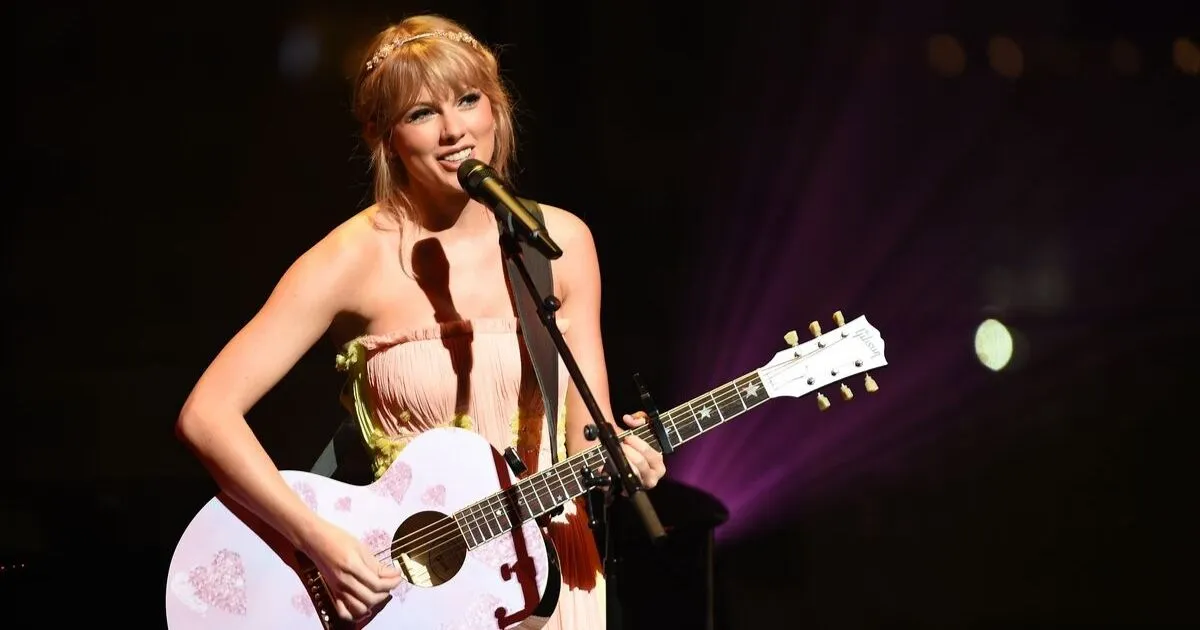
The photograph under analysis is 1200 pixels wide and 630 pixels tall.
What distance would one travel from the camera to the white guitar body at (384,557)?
235 cm

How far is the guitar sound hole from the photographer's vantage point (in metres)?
2.39

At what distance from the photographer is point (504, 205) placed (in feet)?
7.00

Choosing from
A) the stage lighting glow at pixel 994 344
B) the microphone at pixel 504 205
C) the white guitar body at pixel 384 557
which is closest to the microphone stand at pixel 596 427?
the microphone at pixel 504 205

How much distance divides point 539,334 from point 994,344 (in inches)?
105

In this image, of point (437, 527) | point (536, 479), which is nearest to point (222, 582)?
point (437, 527)

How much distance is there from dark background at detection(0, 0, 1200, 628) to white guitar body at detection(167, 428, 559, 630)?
142 centimetres

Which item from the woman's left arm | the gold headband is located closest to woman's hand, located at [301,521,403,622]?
the woman's left arm

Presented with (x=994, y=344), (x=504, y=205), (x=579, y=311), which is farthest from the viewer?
(x=994, y=344)

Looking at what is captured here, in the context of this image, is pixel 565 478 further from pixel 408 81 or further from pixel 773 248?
pixel 773 248

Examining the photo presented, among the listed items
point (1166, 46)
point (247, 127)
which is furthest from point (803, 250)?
point (247, 127)

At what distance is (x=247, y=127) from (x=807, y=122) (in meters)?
1.98

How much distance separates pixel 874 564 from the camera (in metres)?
4.39

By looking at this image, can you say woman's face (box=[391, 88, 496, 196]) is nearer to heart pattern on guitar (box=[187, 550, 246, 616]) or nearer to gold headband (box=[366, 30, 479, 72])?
gold headband (box=[366, 30, 479, 72])

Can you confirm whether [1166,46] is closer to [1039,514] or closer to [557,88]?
[1039,514]
